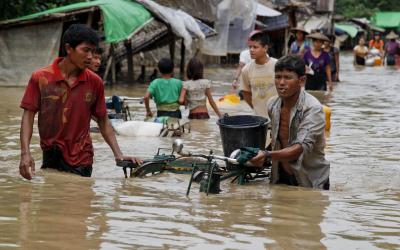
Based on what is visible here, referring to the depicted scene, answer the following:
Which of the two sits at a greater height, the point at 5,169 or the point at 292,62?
the point at 292,62

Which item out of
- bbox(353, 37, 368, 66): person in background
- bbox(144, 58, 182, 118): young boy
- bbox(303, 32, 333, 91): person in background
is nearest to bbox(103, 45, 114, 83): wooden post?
bbox(303, 32, 333, 91): person in background

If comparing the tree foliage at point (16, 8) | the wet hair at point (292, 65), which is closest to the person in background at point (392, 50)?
the tree foliage at point (16, 8)

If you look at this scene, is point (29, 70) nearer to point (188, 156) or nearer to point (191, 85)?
point (191, 85)

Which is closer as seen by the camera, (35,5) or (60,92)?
(60,92)

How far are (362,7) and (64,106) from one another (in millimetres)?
57267

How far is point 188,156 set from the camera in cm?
641

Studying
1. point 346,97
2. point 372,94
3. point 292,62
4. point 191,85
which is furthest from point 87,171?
point 372,94

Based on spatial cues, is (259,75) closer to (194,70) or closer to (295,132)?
(295,132)

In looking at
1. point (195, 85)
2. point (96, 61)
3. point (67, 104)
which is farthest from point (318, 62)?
point (67, 104)

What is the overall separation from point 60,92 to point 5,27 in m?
12.2

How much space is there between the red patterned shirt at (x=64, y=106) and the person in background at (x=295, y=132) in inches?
48.1

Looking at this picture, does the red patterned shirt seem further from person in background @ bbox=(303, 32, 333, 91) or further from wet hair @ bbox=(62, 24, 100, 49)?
person in background @ bbox=(303, 32, 333, 91)

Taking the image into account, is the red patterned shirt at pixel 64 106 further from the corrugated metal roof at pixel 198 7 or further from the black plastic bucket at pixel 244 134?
the corrugated metal roof at pixel 198 7

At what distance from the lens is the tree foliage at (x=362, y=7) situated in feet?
197
